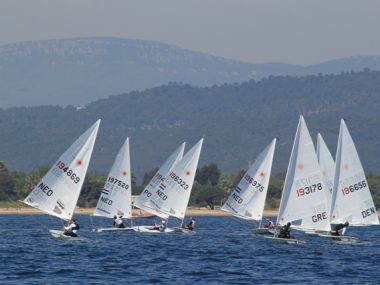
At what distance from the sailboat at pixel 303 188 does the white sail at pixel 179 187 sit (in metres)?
17.8

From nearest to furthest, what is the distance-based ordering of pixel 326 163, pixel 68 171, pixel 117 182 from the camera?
1. pixel 68 171
2. pixel 117 182
3. pixel 326 163

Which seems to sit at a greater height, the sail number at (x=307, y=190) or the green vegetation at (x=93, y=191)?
the green vegetation at (x=93, y=191)

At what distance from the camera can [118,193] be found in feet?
266

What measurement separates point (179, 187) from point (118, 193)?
4880mm

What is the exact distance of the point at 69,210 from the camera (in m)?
66.2

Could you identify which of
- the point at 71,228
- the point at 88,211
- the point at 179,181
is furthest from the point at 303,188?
the point at 88,211

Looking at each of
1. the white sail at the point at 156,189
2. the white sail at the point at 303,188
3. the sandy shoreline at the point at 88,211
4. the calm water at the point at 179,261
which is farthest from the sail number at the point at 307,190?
the sandy shoreline at the point at 88,211

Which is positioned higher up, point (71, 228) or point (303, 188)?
point (303, 188)

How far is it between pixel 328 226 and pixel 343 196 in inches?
109

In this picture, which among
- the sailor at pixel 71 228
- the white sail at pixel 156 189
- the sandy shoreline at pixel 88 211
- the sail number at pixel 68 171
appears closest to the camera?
the sail number at pixel 68 171

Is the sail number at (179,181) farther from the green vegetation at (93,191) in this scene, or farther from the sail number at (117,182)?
the green vegetation at (93,191)

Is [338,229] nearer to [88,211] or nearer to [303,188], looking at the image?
[303,188]

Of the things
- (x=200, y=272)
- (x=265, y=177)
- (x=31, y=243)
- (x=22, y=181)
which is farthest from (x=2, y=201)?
(x=200, y=272)

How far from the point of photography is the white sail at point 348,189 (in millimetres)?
70000
